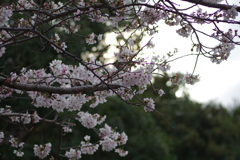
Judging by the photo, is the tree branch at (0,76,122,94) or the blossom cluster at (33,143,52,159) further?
the blossom cluster at (33,143,52,159)

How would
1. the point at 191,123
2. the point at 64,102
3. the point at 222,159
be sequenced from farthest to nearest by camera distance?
the point at 191,123
the point at 222,159
the point at 64,102

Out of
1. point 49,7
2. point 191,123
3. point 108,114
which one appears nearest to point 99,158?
point 108,114

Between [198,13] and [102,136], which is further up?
[198,13]

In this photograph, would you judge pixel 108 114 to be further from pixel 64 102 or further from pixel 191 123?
pixel 191 123

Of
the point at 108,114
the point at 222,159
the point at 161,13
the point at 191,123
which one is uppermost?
the point at 191,123

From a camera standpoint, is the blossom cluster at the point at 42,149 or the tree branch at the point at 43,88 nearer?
the tree branch at the point at 43,88

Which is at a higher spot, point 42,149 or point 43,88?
point 43,88

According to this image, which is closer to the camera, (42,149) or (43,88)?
(43,88)

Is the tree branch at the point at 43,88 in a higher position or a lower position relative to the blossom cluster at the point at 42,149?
higher

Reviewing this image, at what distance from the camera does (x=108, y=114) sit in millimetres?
10438

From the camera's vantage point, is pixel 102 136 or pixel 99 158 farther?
pixel 99 158

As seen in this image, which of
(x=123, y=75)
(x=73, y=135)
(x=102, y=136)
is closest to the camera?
(x=123, y=75)

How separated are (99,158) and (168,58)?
8.32 meters

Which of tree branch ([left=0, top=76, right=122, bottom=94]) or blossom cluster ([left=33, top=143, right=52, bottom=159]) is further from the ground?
tree branch ([left=0, top=76, right=122, bottom=94])
